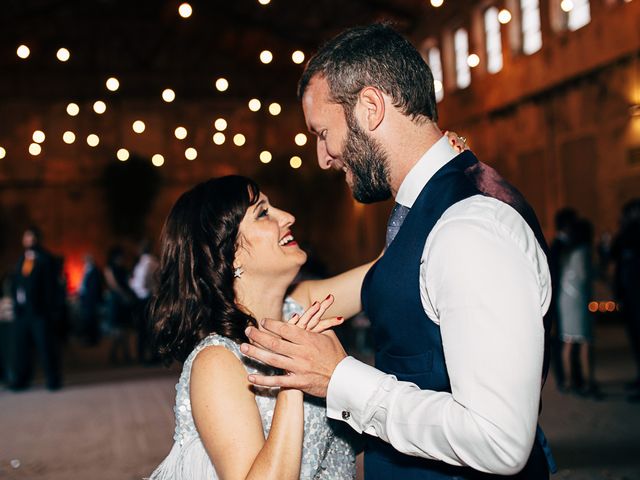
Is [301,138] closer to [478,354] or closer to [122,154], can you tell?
[122,154]

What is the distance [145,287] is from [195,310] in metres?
9.02

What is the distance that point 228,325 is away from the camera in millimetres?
2365

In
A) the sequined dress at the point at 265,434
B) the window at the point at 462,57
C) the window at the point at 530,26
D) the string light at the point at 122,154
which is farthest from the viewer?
the window at the point at 462,57

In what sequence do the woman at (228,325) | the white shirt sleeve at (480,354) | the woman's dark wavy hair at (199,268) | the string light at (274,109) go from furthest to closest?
the string light at (274,109), the woman's dark wavy hair at (199,268), the woman at (228,325), the white shirt sleeve at (480,354)

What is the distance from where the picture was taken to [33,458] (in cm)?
596

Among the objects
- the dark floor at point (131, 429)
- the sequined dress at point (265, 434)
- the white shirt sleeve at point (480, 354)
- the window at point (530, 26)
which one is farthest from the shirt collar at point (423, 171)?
the window at point (530, 26)

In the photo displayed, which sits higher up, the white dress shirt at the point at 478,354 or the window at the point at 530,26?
the window at the point at 530,26

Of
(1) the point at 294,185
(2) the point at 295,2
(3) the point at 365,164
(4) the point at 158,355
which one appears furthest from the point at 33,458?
(1) the point at 294,185

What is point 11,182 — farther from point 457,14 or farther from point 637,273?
point 637,273

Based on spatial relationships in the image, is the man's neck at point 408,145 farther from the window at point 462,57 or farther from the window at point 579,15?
the window at point 462,57

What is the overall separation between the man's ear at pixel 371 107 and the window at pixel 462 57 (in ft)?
58.5

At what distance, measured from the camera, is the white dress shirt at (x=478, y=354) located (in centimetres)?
134

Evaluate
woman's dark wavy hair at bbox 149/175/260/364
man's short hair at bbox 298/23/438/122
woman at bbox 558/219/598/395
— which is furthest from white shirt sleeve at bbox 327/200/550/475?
woman at bbox 558/219/598/395

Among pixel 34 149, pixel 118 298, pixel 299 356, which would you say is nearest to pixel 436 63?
pixel 118 298
